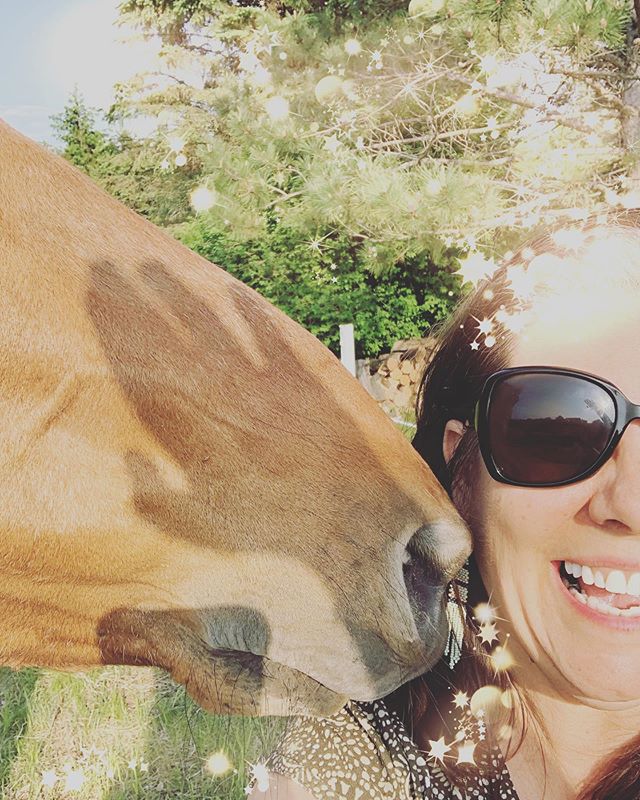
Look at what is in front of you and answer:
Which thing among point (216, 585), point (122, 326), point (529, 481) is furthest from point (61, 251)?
point (529, 481)

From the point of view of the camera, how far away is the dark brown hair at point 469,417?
1261 mm

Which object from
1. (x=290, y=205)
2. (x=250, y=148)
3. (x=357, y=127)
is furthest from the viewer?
(x=290, y=205)

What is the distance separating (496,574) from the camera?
4.01ft

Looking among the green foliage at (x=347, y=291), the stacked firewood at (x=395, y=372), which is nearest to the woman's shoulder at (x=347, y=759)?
the stacked firewood at (x=395, y=372)

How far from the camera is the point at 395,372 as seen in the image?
1064 centimetres

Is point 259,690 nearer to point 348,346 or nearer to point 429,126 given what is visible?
point 429,126

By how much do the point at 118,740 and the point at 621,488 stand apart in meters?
2.67

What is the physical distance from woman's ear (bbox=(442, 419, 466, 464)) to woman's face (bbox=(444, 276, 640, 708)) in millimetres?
134

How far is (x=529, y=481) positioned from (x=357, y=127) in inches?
256

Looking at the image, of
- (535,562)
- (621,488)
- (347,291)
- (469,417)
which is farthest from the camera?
(347,291)

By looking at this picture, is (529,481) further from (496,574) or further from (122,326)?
(122,326)

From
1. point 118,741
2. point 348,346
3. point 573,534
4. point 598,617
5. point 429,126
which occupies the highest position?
point 429,126

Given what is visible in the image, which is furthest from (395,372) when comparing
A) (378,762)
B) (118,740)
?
(378,762)

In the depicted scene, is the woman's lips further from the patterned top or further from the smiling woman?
the patterned top
